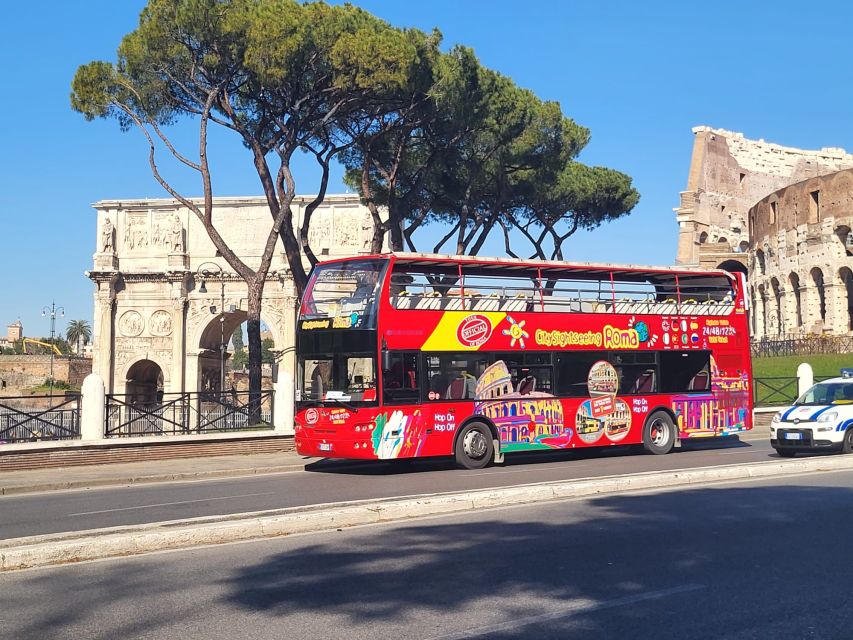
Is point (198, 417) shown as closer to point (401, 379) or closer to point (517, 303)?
point (401, 379)

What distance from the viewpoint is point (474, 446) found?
1602 cm

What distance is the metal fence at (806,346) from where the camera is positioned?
139ft

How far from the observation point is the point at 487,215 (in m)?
35.7

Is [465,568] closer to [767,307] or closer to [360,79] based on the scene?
[360,79]

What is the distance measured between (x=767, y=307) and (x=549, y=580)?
5269 centimetres

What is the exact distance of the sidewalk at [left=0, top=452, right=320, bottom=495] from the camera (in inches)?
587

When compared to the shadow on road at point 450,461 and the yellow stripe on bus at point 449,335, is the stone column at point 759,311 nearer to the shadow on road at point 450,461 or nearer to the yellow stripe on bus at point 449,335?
the shadow on road at point 450,461

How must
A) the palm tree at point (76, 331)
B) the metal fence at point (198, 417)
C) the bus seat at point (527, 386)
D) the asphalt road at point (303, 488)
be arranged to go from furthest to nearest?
the palm tree at point (76, 331) < the metal fence at point (198, 417) < the bus seat at point (527, 386) < the asphalt road at point (303, 488)

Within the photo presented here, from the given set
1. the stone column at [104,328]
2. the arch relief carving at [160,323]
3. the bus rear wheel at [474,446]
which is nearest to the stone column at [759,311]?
the arch relief carving at [160,323]

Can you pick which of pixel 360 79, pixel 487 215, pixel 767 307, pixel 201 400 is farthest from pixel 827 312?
pixel 201 400

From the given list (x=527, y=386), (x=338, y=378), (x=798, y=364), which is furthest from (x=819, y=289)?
(x=338, y=378)

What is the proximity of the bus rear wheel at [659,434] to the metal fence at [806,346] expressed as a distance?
26.7 m

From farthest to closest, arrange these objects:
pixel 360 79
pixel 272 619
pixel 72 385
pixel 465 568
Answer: pixel 72 385
pixel 360 79
pixel 465 568
pixel 272 619

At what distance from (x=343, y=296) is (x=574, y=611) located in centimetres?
1024
